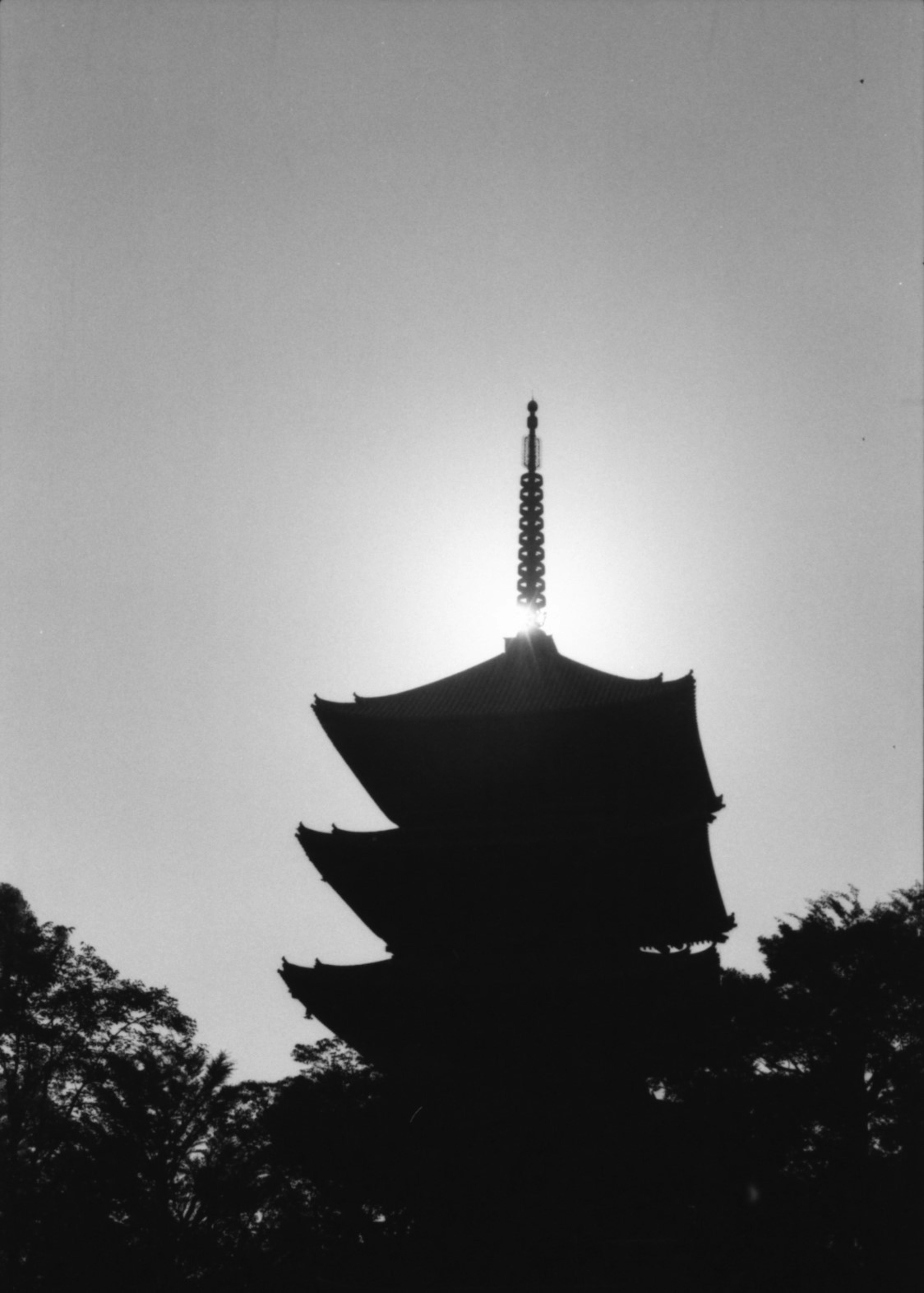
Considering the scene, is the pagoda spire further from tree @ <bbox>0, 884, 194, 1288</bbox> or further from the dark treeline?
tree @ <bbox>0, 884, 194, 1288</bbox>

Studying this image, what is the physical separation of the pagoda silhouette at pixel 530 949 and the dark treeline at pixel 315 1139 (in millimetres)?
2067

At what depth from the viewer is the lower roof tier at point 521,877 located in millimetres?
16672

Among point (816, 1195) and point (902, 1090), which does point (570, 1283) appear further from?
point (902, 1090)

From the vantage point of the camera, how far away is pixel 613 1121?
15.1m

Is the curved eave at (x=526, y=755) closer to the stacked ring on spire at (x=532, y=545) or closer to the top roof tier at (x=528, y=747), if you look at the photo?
the top roof tier at (x=528, y=747)

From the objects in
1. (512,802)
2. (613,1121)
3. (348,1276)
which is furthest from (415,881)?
(348,1276)

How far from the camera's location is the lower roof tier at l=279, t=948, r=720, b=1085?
15.6 metres

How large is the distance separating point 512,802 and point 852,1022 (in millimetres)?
19140

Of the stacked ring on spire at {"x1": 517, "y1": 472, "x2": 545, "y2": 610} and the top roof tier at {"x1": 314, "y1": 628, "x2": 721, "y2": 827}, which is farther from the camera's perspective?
the stacked ring on spire at {"x1": 517, "y1": 472, "x2": 545, "y2": 610}

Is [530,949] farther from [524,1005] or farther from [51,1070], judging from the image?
[51,1070]

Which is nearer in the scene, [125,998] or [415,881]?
[415,881]

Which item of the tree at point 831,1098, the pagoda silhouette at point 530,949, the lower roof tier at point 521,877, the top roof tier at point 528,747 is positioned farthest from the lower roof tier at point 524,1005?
the tree at point 831,1098

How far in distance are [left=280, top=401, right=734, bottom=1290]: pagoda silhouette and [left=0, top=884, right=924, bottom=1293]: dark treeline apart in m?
2.07

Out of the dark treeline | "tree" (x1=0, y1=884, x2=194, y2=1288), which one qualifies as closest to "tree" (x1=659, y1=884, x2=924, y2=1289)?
the dark treeline
